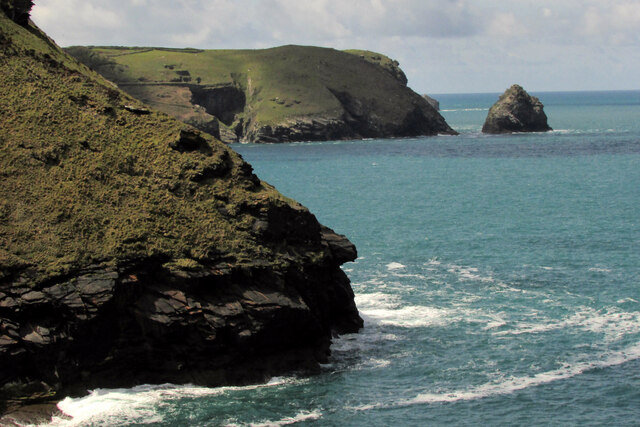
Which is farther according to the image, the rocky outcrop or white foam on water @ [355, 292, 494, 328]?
white foam on water @ [355, 292, 494, 328]

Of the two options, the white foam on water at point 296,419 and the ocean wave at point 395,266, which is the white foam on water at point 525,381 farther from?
the ocean wave at point 395,266

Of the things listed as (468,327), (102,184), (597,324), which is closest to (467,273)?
(468,327)

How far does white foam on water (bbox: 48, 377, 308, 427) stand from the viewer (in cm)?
3816

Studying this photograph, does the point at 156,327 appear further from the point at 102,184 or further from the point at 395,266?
the point at 395,266

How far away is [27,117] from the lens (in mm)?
49500

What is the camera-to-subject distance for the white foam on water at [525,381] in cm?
4069

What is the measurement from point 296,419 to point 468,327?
53.6 ft

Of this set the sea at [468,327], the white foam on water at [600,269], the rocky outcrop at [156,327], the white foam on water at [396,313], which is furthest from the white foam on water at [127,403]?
the white foam on water at [600,269]

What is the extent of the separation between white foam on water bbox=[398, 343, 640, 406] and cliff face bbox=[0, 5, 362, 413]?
7159 millimetres

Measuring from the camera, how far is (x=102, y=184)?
47188mm

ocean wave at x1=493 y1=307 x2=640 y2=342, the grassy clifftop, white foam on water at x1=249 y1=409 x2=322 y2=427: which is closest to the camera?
white foam on water at x1=249 y1=409 x2=322 y2=427

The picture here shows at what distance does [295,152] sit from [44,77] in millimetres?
134655

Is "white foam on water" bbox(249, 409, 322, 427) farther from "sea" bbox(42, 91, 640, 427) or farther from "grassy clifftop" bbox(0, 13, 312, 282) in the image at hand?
"grassy clifftop" bbox(0, 13, 312, 282)

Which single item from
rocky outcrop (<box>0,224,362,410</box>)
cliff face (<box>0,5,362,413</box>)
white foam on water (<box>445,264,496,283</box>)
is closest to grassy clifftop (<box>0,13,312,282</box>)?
cliff face (<box>0,5,362,413</box>)
